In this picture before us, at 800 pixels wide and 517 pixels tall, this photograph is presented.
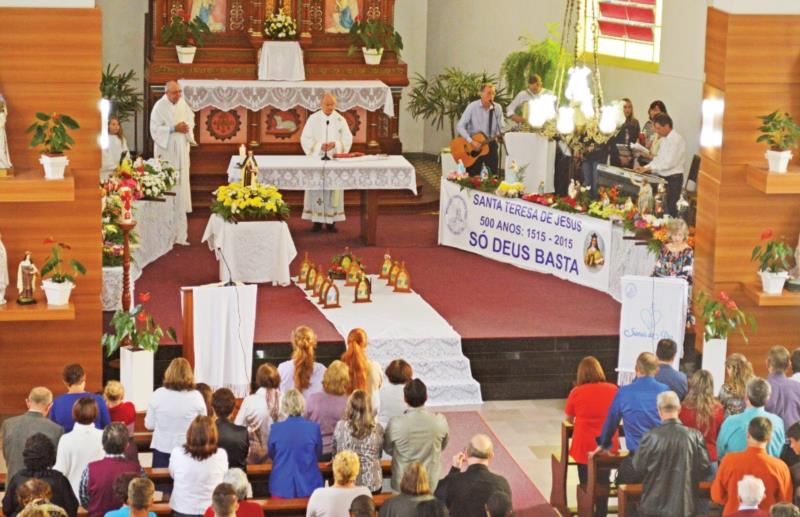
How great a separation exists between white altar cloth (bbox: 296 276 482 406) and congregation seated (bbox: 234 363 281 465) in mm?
3696

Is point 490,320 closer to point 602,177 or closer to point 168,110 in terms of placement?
point 602,177

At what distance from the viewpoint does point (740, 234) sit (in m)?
14.2

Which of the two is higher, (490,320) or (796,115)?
(796,115)

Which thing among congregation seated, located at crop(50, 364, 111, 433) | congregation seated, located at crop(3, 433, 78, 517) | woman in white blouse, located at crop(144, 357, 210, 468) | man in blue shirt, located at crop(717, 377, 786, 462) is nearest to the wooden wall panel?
congregation seated, located at crop(50, 364, 111, 433)

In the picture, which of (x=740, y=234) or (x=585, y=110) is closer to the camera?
(x=740, y=234)

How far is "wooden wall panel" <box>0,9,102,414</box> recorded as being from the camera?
12.9m

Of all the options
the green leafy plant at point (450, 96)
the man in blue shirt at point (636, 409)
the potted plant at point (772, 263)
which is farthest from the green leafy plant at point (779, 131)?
the green leafy plant at point (450, 96)

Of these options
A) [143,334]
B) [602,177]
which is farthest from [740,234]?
[143,334]

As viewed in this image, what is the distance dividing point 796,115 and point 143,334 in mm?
6160

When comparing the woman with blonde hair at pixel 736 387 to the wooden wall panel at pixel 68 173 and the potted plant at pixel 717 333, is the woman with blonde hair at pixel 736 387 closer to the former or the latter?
the potted plant at pixel 717 333

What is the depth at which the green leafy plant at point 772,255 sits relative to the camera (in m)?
13.6

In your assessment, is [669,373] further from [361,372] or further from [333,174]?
[333,174]

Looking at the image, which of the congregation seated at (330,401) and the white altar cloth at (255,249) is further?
the white altar cloth at (255,249)

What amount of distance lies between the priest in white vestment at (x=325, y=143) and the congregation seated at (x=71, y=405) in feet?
27.3
